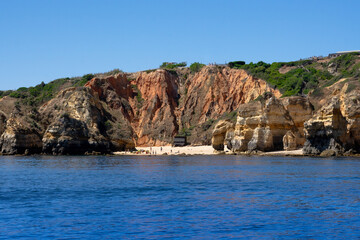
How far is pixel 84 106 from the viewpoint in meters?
99.4

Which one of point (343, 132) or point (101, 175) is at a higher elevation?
point (343, 132)

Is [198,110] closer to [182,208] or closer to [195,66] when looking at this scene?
[195,66]

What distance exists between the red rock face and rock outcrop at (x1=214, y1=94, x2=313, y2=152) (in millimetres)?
34665

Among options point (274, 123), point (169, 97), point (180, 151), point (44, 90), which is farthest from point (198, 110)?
point (274, 123)

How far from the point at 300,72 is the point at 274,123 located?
4686cm

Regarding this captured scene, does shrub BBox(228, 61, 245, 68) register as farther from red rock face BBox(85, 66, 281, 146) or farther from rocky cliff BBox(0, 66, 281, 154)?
rocky cliff BBox(0, 66, 281, 154)

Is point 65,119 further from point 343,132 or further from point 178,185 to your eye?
point 178,185

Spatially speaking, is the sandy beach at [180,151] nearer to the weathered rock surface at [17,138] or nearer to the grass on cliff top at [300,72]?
the weathered rock surface at [17,138]

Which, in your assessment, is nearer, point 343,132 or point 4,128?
point 343,132

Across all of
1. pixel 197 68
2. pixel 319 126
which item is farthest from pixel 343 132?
pixel 197 68

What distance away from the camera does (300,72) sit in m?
124

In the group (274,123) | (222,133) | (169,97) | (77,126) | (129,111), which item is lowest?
(222,133)

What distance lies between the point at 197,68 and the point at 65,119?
62.6m

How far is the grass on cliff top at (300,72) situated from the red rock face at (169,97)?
4.46m
